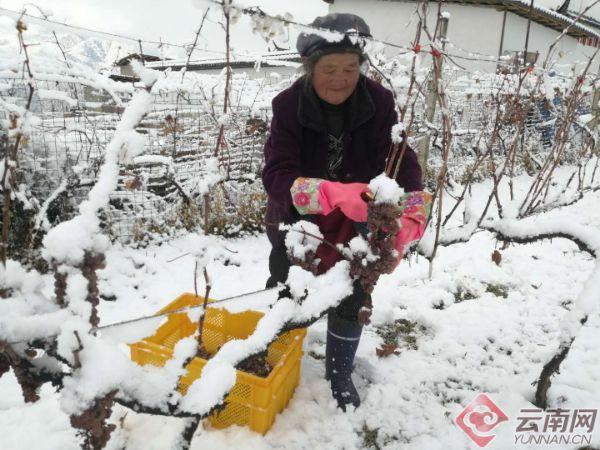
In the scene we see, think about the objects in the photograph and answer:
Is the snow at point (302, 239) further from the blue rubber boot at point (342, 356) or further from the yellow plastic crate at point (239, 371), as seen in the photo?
the blue rubber boot at point (342, 356)

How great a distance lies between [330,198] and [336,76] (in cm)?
57

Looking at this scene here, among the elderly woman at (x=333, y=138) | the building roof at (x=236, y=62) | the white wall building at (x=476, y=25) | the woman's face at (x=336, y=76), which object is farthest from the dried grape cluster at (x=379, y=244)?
the white wall building at (x=476, y=25)

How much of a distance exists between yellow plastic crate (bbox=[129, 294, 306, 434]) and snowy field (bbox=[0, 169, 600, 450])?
73mm

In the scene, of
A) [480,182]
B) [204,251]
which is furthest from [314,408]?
[480,182]

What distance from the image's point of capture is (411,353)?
255cm

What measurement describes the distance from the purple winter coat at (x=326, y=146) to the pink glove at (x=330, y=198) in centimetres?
25

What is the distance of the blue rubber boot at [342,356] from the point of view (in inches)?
79.4

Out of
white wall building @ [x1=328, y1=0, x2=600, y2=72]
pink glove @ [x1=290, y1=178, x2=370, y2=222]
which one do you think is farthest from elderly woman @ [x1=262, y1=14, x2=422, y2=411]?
white wall building @ [x1=328, y1=0, x2=600, y2=72]

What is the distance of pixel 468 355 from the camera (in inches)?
100

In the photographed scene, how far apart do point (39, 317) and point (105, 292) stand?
7.89ft

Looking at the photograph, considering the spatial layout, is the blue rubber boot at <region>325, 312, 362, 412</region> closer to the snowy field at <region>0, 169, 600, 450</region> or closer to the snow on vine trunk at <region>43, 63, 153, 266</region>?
the snowy field at <region>0, 169, 600, 450</region>

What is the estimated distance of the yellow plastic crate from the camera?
1.70m

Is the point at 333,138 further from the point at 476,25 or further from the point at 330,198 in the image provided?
the point at 476,25

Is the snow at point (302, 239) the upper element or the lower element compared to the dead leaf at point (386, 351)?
upper
